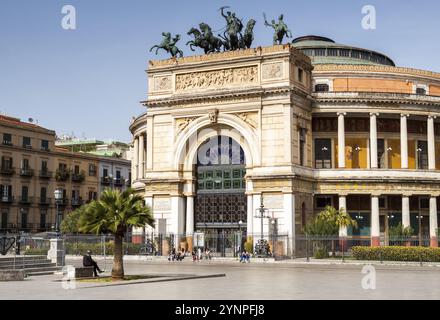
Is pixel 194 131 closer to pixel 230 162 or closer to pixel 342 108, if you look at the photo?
pixel 230 162

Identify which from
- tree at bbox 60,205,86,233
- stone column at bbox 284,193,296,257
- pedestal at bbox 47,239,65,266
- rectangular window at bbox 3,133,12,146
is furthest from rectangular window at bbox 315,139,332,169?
rectangular window at bbox 3,133,12,146

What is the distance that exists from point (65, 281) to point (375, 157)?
129 feet

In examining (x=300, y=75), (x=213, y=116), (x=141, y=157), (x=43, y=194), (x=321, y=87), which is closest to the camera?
(x=213, y=116)

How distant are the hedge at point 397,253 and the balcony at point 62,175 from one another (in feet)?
172

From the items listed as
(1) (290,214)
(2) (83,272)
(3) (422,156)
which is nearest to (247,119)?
(1) (290,214)

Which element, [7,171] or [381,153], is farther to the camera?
[7,171]

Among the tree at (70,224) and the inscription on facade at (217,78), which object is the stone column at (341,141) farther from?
the tree at (70,224)

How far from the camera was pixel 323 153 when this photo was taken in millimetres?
64938

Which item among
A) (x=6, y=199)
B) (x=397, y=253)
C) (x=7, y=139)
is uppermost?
(x=7, y=139)

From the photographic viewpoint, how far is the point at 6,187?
287 ft

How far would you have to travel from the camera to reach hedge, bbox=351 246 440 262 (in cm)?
4988

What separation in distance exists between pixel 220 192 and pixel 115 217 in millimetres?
31953

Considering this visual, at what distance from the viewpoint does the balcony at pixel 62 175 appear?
308 feet

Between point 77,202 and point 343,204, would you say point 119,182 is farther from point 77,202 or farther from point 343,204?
point 343,204
